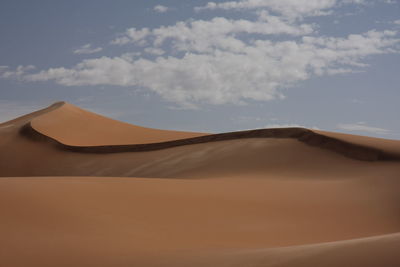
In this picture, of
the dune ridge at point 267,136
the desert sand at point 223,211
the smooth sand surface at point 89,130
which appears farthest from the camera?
the smooth sand surface at point 89,130

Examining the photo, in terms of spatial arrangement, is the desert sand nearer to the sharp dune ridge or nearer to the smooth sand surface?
the sharp dune ridge

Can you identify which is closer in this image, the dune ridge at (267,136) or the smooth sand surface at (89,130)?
the dune ridge at (267,136)

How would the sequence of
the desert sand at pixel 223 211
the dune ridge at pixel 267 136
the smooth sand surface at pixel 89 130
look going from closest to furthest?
the desert sand at pixel 223 211 → the dune ridge at pixel 267 136 → the smooth sand surface at pixel 89 130

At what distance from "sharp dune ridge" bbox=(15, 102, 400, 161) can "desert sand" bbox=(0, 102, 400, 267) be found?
0.07 metres

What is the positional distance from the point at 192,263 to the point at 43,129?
74.6 ft

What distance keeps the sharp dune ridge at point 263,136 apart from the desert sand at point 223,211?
0.24 feet

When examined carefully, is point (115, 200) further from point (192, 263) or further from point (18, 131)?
point (18, 131)

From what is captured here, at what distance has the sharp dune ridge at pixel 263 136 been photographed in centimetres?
1647

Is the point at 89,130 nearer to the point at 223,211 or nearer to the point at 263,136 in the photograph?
the point at 263,136

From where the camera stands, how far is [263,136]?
21.2 meters

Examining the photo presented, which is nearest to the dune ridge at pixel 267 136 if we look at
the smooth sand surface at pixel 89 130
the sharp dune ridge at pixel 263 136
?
the sharp dune ridge at pixel 263 136

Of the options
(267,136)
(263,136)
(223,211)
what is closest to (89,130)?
(263,136)

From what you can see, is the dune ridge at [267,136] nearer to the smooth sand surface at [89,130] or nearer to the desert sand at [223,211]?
the desert sand at [223,211]

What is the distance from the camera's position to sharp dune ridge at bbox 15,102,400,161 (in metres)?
16.5
